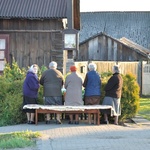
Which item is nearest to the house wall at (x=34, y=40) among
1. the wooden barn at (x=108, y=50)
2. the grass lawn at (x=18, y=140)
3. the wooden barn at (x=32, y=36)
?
the wooden barn at (x=32, y=36)

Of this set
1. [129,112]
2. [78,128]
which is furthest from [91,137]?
[129,112]

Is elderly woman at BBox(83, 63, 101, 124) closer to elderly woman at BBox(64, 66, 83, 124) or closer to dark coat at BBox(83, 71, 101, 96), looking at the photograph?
dark coat at BBox(83, 71, 101, 96)

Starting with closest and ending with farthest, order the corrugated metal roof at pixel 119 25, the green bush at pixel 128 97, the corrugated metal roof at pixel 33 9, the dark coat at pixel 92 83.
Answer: the dark coat at pixel 92 83 < the green bush at pixel 128 97 < the corrugated metal roof at pixel 33 9 < the corrugated metal roof at pixel 119 25

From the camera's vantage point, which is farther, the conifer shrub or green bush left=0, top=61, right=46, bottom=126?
the conifer shrub

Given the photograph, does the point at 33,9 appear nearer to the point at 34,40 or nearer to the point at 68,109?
the point at 34,40

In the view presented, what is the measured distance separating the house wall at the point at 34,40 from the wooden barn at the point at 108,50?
14.3 m

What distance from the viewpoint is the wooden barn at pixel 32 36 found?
19234 mm

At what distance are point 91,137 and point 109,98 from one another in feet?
10.2

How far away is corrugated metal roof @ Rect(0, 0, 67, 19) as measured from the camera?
19000 mm

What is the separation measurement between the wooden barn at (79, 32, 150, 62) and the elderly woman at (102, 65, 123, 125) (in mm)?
18278

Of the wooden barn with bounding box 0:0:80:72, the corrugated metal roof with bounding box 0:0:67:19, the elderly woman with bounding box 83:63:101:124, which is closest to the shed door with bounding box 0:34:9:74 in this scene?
the wooden barn with bounding box 0:0:80:72

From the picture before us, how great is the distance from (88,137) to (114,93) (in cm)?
307

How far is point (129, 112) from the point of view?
15383mm

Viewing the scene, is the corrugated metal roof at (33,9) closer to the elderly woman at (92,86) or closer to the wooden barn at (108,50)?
the elderly woman at (92,86)
